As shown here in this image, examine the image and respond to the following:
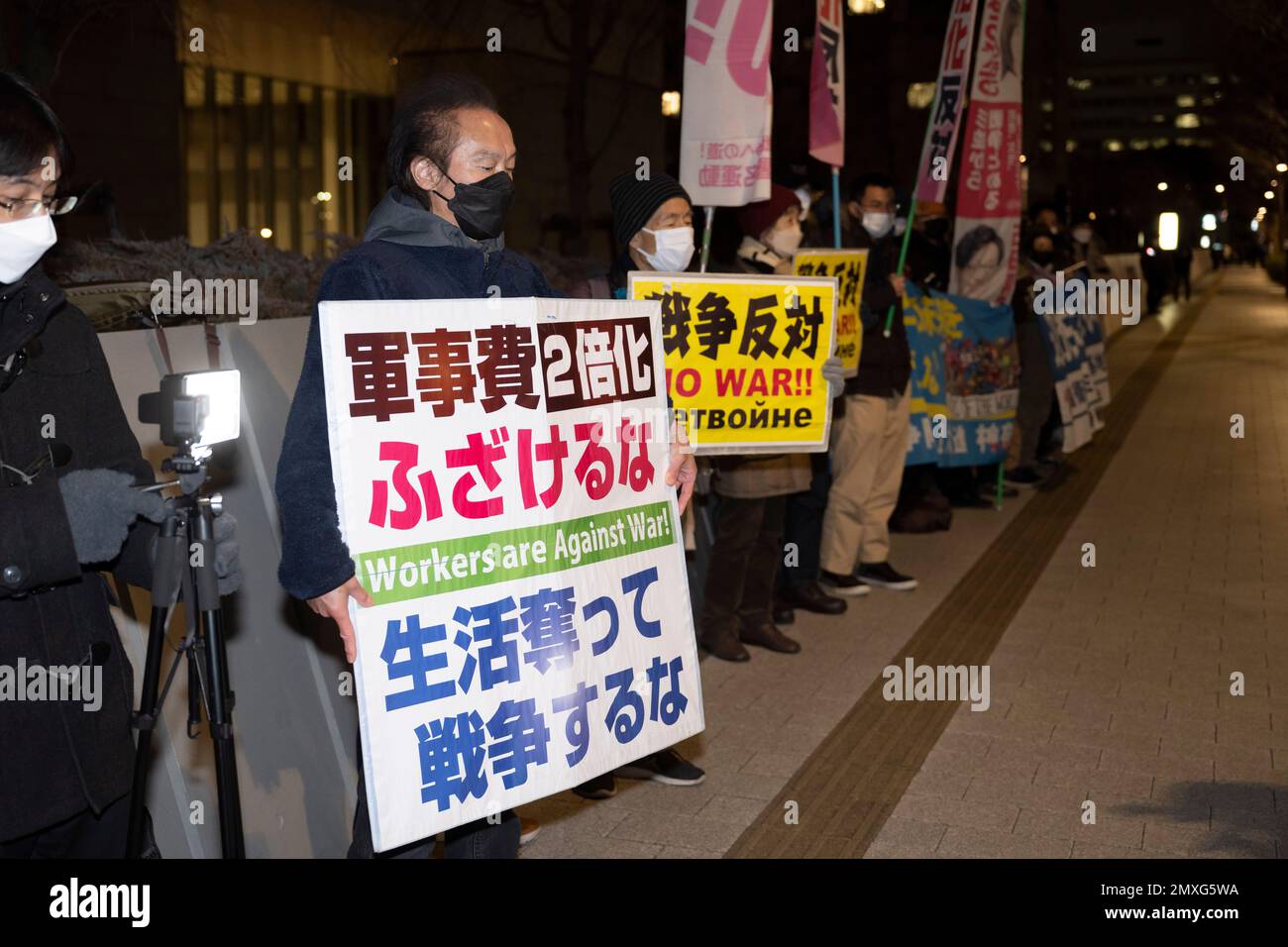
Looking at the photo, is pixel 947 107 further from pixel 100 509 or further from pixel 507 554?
pixel 100 509

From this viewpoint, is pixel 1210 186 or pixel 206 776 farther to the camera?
pixel 1210 186

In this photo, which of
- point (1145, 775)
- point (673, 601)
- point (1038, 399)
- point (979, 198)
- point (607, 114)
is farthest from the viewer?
point (607, 114)

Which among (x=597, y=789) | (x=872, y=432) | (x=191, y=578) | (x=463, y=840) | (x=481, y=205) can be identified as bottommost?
(x=597, y=789)

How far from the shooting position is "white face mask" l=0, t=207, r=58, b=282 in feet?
8.02

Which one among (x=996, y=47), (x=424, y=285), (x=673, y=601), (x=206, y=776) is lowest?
(x=206, y=776)

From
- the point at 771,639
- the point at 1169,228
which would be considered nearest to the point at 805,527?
the point at 771,639

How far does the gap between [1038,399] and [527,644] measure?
912 cm

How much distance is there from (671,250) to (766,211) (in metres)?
1.37

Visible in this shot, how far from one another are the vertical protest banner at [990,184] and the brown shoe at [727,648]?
184 inches

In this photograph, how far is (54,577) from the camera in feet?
7.98

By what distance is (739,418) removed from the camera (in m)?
5.45

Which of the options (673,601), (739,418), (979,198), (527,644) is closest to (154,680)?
(527,644)

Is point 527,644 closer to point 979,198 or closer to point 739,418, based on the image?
point 739,418

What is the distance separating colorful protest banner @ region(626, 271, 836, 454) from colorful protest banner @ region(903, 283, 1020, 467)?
360 cm
